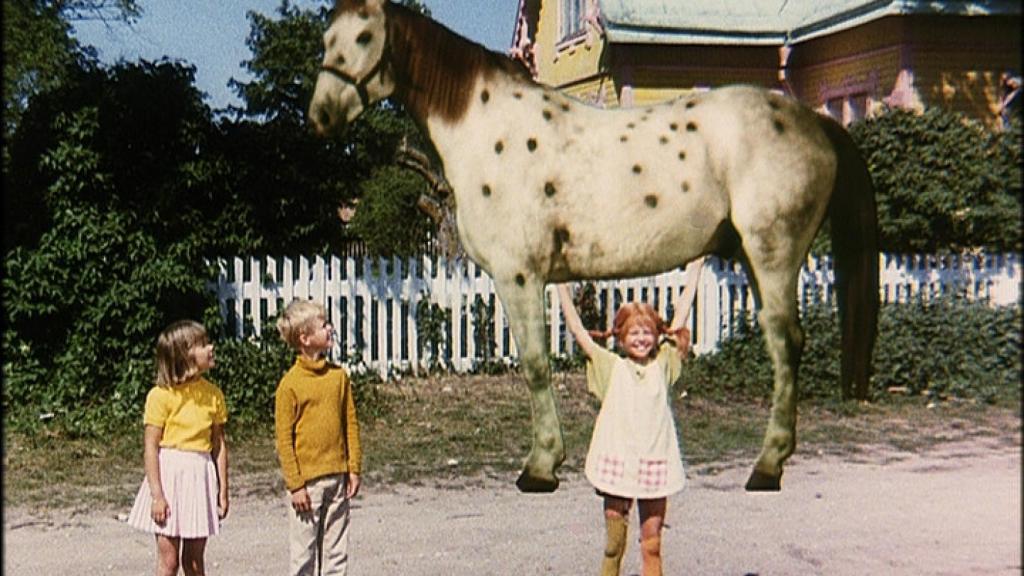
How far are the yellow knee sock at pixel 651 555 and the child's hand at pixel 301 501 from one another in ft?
3.82

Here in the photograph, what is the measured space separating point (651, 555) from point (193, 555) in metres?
1.73

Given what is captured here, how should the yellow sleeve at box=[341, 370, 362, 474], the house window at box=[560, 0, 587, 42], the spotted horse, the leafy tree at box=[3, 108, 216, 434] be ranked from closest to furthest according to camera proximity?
the spotted horse
the yellow sleeve at box=[341, 370, 362, 474]
the house window at box=[560, 0, 587, 42]
the leafy tree at box=[3, 108, 216, 434]

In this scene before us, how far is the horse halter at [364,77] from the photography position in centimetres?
380

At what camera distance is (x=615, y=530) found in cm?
382

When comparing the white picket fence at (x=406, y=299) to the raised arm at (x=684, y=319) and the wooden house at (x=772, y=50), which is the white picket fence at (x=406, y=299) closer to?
the wooden house at (x=772, y=50)

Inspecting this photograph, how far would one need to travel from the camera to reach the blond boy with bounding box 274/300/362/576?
399 centimetres

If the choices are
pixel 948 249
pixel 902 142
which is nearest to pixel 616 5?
pixel 902 142

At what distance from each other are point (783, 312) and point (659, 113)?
78cm

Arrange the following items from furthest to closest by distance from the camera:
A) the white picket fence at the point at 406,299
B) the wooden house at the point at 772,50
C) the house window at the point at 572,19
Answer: the white picket fence at the point at 406,299 < the house window at the point at 572,19 < the wooden house at the point at 772,50

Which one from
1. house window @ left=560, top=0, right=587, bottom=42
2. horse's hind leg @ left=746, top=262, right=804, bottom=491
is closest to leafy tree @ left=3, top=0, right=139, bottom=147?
house window @ left=560, top=0, right=587, bottom=42

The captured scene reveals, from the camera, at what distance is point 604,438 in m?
3.80

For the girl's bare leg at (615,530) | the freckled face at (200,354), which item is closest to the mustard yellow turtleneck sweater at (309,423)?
the freckled face at (200,354)

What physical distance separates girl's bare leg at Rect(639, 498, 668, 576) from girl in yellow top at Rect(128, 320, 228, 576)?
1.52 meters

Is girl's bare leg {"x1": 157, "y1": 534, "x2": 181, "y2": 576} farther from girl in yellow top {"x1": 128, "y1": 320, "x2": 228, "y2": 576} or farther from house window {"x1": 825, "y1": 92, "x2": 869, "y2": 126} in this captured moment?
house window {"x1": 825, "y1": 92, "x2": 869, "y2": 126}
